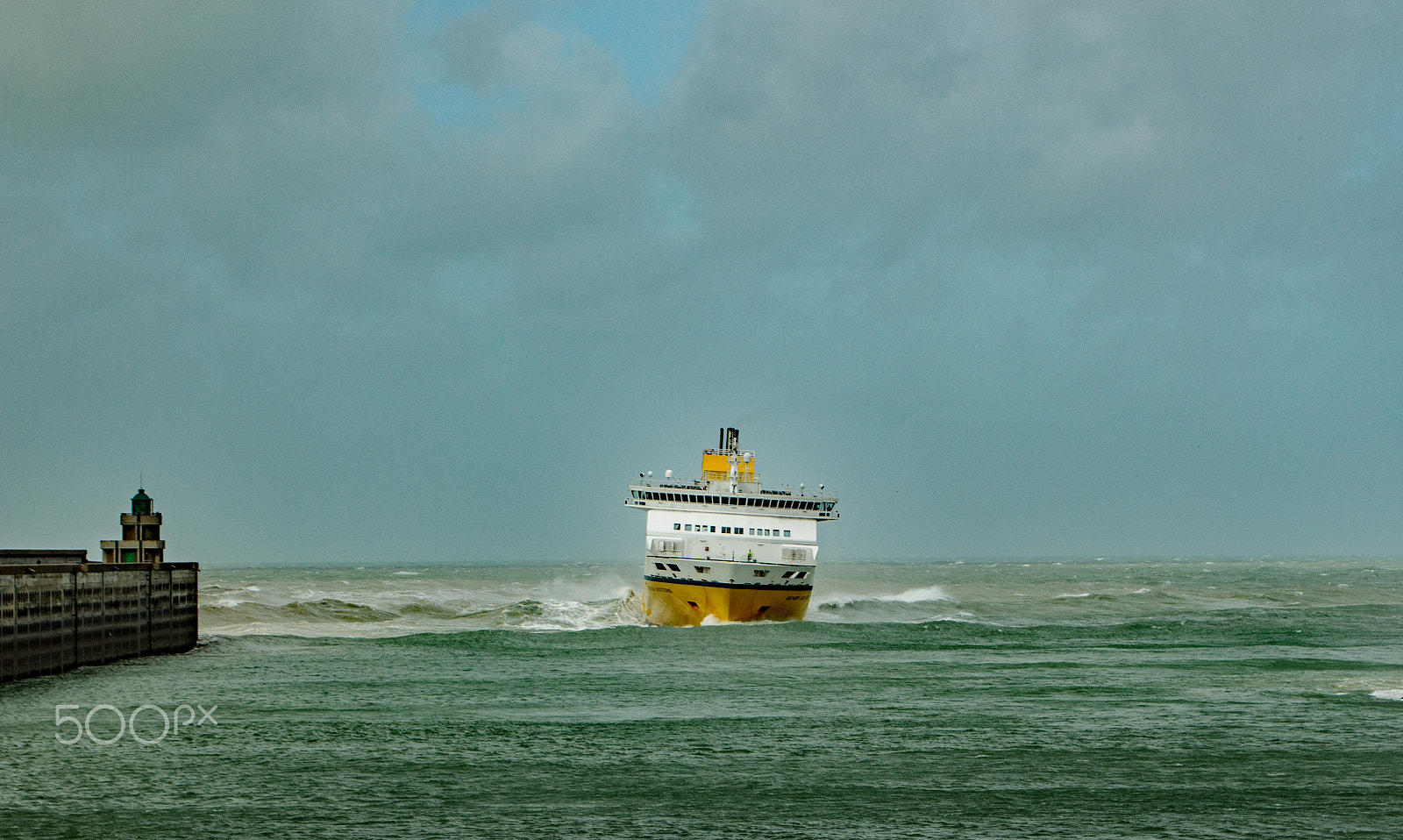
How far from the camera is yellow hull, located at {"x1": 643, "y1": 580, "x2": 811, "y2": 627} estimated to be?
173 ft

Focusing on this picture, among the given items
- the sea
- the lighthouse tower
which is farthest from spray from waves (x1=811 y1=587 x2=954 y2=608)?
the lighthouse tower

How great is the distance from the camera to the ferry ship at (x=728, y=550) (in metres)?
52.7

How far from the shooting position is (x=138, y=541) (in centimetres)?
4875

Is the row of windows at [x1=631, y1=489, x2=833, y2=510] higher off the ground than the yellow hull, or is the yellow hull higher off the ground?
the row of windows at [x1=631, y1=489, x2=833, y2=510]

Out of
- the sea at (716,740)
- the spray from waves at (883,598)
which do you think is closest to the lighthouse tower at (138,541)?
the sea at (716,740)

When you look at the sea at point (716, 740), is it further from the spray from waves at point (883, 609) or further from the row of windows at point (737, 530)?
the spray from waves at point (883, 609)

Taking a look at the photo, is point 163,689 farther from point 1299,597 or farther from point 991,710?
point 1299,597

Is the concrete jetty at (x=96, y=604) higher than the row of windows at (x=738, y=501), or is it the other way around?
the row of windows at (x=738, y=501)

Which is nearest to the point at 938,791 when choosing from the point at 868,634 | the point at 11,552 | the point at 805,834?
the point at 805,834

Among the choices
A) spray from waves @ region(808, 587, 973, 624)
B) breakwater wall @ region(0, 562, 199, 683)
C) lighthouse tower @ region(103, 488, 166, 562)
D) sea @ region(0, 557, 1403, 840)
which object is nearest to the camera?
sea @ region(0, 557, 1403, 840)

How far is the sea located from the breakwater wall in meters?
0.99

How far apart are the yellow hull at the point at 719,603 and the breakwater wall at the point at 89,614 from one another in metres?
19.2

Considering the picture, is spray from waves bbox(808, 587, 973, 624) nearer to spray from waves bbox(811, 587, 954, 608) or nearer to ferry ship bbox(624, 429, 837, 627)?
spray from waves bbox(811, 587, 954, 608)

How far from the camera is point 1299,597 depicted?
3546 inches
